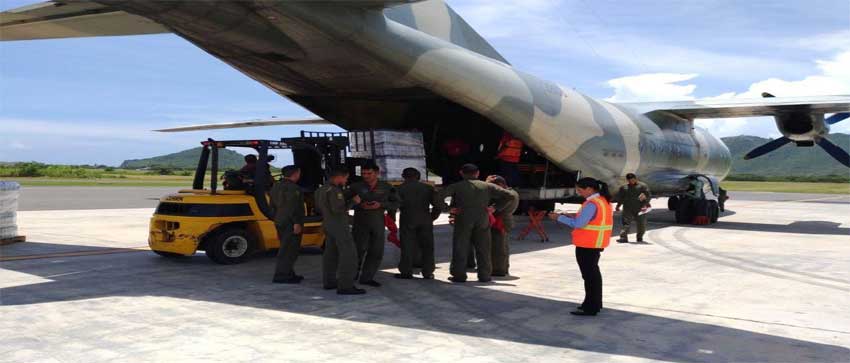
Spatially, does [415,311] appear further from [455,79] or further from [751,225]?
[751,225]

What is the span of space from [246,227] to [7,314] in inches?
168

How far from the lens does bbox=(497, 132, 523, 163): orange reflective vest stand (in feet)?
45.0

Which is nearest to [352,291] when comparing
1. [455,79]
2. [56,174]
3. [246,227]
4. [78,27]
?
[246,227]

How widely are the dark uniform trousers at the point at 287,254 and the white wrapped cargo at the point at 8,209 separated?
6.99 meters

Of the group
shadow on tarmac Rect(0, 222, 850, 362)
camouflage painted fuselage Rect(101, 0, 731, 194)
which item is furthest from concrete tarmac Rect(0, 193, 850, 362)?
camouflage painted fuselage Rect(101, 0, 731, 194)

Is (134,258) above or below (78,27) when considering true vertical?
below

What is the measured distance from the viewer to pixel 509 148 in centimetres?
1373

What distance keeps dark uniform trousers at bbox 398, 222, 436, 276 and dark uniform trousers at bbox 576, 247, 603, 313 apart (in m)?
2.63

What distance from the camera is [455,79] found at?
36.1 feet

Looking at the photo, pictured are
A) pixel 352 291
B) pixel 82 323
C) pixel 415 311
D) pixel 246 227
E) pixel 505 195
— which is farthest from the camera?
pixel 246 227

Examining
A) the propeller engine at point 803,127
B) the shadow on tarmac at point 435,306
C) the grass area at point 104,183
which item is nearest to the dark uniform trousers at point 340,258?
the shadow on tarmac at point 435,306

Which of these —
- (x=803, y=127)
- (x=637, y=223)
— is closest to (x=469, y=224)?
(x=637, y=223)

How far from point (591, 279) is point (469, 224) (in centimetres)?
241

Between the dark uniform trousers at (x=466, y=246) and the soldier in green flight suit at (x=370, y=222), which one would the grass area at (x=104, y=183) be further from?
the dark uniform trousers at (x=466, y=246)
